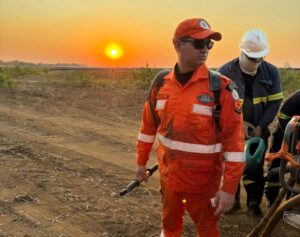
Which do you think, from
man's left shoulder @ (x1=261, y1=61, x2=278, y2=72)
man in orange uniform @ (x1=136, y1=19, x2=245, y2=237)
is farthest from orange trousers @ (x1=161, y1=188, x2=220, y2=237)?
man's left shoulder @ (x1=261, y1=61, x2=278, y2=72)

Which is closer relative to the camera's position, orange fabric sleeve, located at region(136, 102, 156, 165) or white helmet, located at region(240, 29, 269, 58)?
orange fabric sleeve, located at region(136, 102, 156, 165)

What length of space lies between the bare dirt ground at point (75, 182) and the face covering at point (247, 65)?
1.59 m

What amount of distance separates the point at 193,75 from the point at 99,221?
7.58ft

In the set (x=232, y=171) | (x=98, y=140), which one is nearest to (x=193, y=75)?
(x=232, y=171)

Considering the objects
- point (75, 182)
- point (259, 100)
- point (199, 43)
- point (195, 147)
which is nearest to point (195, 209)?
point (195, 147)

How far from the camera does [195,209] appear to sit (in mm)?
3523

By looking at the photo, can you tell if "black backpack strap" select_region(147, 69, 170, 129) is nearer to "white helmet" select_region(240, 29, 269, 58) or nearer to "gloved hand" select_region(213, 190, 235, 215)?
"gloved hand" select_region(213, 190, 235, 215)

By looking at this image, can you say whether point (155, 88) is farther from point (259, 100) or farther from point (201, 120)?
point (259, 100)

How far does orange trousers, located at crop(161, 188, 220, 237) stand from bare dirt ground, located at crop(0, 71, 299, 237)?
1183 millimetres

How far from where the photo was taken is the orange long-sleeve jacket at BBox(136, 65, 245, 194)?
10.7 ft

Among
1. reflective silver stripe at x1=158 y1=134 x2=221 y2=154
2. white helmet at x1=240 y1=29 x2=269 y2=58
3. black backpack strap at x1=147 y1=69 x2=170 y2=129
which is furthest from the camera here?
white helmet at x1=240 y1=29 x2=269 y2=58

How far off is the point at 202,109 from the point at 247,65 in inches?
75.6

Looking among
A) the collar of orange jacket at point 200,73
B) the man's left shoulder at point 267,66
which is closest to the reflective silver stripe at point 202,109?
the collar of orange jacket at point 200,73

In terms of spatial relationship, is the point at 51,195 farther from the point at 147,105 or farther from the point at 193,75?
the point at 193,75
